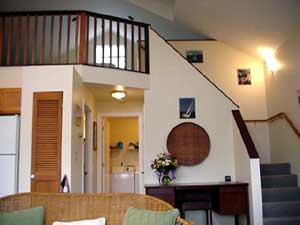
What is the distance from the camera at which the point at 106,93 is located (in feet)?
20.3

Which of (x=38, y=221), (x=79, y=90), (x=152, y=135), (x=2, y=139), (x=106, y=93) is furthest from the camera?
(x=106, y=93)

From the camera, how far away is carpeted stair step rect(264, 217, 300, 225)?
15.0 ft

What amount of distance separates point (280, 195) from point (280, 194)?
1 cm

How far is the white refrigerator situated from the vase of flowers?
2027 mm

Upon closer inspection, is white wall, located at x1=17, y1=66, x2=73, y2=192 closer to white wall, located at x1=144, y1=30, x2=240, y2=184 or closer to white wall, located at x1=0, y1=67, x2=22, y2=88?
white wall, located at x1=0, y1=67, x2=22, y2=88

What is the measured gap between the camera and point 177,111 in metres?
5.72

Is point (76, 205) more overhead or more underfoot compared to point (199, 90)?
more underfoot

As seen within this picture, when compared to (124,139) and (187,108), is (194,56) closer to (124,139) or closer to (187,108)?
(187,108)

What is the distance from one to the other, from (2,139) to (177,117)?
270cm

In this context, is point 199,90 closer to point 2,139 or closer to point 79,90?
Answer: point 79,90

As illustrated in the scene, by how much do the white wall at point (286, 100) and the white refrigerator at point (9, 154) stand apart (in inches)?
161

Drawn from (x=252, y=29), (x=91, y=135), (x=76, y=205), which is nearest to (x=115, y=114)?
(x=91, y=135)

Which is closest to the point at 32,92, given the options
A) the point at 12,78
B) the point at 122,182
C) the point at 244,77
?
the point at 12,78

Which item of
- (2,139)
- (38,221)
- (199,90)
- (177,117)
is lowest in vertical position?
(38,221)
